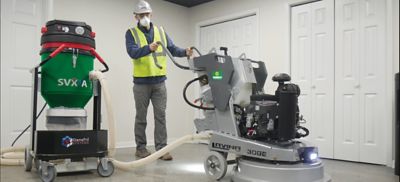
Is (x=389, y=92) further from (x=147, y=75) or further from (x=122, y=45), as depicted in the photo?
(x=122, y=45)

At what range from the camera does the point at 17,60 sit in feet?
11.8

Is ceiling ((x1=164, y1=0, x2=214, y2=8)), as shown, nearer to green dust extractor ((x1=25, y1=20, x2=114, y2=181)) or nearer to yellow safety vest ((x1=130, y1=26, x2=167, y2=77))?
yellow safety vest ((x1=130, y1=26, x2=167, y2=77))

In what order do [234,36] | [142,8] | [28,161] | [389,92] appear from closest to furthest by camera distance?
[28,161]
[142,8]
[389,92]
[234,36]

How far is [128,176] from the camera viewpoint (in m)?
2.32

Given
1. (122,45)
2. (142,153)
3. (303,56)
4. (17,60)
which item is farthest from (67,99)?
(303,56)

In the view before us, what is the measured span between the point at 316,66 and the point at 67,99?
2745mm

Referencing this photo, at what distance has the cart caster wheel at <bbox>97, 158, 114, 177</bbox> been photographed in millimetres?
2285

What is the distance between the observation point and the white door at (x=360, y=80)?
3.26 meters

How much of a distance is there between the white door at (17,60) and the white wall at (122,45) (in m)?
0.34

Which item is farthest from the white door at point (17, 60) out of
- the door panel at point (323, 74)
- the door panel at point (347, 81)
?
the door panel at point (347, 81)

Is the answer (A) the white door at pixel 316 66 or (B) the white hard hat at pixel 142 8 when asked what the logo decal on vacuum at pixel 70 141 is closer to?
(B) the white hard hat at pixel 142 8

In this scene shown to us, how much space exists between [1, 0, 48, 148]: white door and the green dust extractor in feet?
4.60

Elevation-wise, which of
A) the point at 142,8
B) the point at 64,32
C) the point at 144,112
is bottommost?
the point at 144,112

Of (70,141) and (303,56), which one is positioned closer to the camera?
(70,141)
